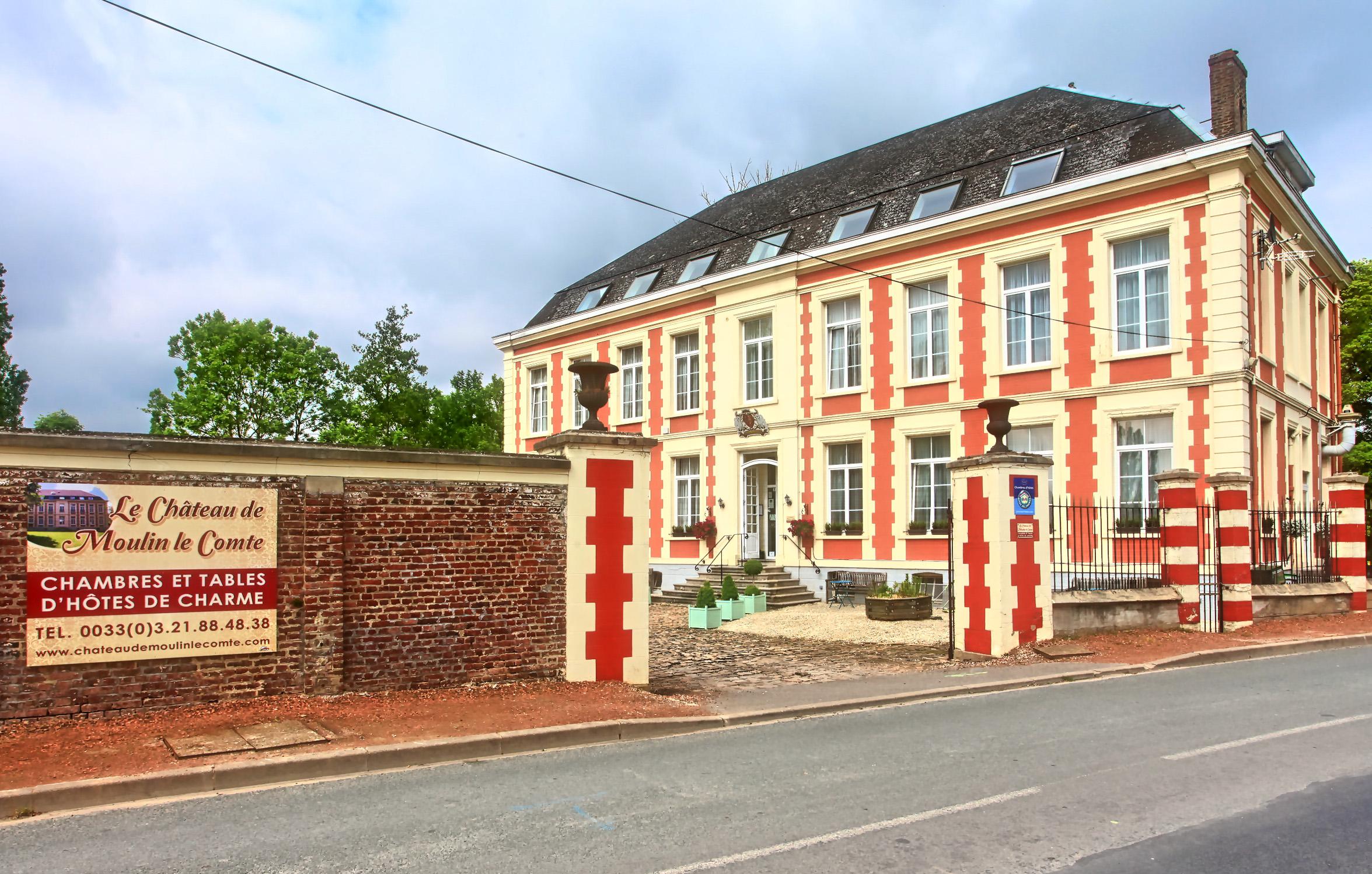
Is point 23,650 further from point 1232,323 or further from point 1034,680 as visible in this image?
point 1232,323

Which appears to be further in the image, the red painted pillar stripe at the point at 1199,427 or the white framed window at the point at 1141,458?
the white framed window at the point at 1141,458

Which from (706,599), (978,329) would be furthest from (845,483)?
(706,599)

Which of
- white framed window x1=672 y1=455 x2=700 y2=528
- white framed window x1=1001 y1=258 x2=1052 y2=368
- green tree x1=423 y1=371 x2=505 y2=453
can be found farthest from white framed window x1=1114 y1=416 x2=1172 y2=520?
green tree x1=423 y1=371 x2=505 y2=453

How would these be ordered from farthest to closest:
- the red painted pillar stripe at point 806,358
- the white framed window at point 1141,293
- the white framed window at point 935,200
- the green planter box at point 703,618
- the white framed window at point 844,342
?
the red painted pillar stripe at point 806,358 < the white framed window at point 844,342 < the white framed window at point 935,200 < the green planter box at point 703,618 < the white framed window at point 1141,293

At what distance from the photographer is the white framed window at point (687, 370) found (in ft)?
89.5

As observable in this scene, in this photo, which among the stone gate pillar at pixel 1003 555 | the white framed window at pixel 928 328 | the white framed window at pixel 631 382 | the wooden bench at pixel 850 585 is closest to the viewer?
the stone gate pillar at pixel 1003 555

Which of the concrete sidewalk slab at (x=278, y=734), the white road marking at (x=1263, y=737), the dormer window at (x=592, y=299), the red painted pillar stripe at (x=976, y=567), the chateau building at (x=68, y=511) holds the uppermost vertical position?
the dormer window at (x=592, y=299)

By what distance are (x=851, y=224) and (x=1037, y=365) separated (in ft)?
20.6

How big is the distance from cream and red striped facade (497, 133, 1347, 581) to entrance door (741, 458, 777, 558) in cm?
31

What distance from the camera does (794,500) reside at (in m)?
24.4

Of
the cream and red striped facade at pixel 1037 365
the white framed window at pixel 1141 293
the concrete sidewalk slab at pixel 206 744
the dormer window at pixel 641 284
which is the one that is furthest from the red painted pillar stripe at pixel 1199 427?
the concrete sidewalk slab at pixel 206 744

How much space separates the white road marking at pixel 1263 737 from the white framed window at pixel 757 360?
1741 centimetres

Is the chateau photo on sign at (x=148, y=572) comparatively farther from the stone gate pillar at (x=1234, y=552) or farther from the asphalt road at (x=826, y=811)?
the stone gate pillar at (x=1234, y=552)

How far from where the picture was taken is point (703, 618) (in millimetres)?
19328
